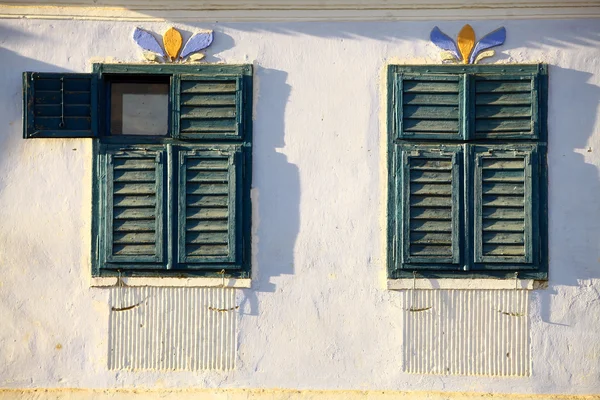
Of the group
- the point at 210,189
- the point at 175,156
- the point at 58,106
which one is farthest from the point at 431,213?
the point at 58,106

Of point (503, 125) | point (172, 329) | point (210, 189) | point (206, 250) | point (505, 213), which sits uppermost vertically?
point (503, 125)

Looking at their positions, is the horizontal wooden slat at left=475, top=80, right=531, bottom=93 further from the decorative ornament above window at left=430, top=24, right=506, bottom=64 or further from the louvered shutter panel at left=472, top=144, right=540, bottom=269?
the louvered shutter panel at left=472, top=144, right=540, bottom=269

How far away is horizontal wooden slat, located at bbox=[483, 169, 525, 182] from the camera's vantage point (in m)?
6.83

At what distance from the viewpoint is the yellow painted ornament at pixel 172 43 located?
22.8 feet

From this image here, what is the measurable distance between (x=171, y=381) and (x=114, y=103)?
201cm

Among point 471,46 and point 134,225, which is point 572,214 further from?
point 134,225

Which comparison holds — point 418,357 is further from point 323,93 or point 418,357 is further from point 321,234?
point 323,93

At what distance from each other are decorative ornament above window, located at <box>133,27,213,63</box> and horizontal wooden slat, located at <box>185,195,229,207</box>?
0.97m

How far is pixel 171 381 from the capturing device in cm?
692

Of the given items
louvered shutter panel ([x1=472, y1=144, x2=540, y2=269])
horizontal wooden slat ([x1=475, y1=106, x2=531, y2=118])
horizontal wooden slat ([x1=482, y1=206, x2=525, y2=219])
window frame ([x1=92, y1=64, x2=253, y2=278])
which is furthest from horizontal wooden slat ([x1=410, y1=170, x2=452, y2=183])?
window frame ([x1=92, y1=64, x2=253, y2=278])

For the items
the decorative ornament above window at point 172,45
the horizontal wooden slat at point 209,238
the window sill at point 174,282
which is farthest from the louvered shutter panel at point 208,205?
the decorative ornament above window at point 172,45

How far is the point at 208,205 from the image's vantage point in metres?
6.88

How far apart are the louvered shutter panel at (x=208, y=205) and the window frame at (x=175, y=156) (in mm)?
24

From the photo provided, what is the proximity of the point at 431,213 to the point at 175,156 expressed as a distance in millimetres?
1818
